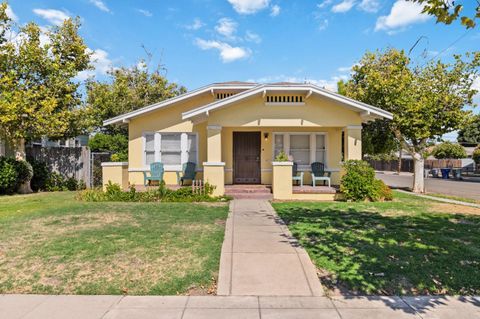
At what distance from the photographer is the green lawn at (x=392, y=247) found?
4.48m

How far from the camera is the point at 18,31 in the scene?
14.0m

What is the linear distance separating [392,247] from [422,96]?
11.7m

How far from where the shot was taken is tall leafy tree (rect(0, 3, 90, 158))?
42.2 ft

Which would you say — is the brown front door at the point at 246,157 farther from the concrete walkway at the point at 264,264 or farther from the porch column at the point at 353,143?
the concrete walkway at the point at 264,264

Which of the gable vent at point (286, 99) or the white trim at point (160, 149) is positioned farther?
the white trim at point (160, 149)

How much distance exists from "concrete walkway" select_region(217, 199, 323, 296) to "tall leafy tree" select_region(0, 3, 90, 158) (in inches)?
402

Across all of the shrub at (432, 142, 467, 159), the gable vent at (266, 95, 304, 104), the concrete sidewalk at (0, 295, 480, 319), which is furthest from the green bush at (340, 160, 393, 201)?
the shrub at (432, 142, 467, 159)

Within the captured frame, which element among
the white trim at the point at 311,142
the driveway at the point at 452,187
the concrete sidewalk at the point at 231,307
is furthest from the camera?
the driveway at the point at 452,187

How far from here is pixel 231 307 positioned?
12.6 ft

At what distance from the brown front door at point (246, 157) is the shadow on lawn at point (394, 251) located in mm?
5646

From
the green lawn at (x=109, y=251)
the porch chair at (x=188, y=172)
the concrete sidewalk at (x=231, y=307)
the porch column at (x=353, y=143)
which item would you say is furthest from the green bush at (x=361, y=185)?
the concrete sidewalk at (x=231, y=307)

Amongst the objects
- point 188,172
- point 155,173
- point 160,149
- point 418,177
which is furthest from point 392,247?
point 418,177

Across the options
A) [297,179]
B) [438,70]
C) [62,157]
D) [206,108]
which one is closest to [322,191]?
[297,179]

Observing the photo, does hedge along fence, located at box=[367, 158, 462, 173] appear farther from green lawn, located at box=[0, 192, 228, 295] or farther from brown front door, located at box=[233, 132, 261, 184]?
green lawn, located at box=[0, 192, 228, 295]
